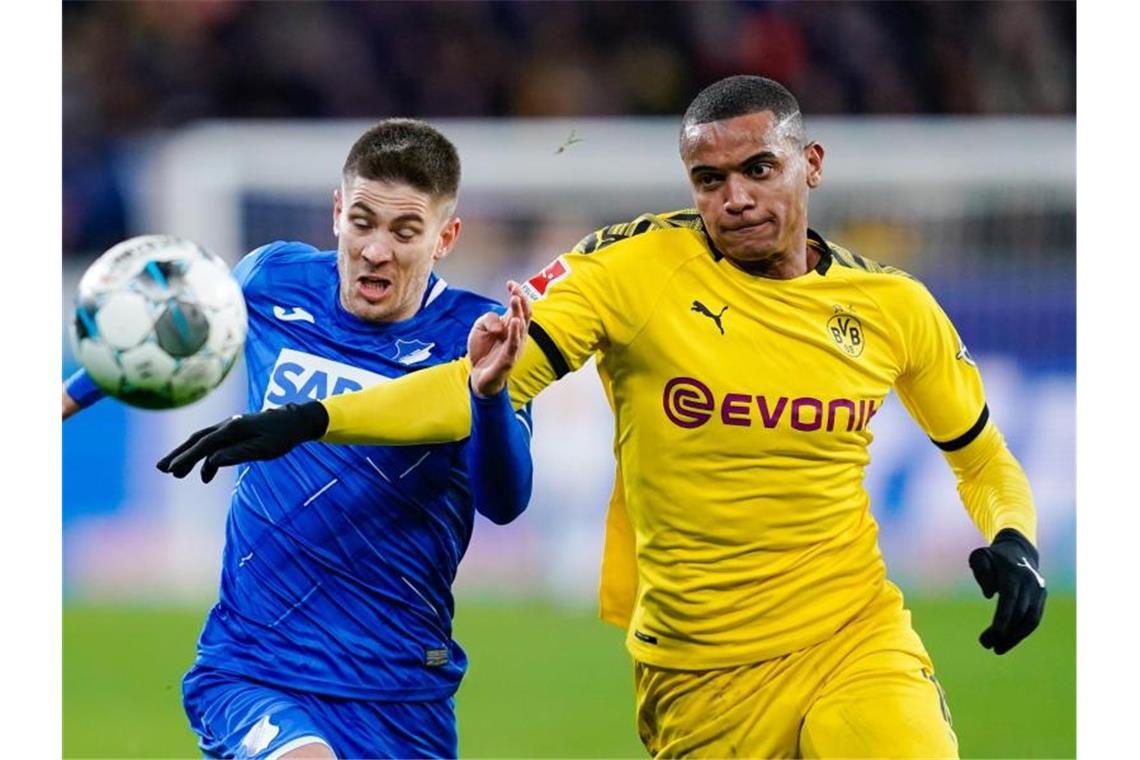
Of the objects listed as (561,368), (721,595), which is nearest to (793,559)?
(721,595)

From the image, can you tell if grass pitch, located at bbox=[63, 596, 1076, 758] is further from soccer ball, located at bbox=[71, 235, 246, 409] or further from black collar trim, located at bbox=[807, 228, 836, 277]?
soccer ball, located at bbox=[71, 235, 246, 409]

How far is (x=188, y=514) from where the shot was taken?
11.1 m

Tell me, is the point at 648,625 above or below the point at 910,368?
below

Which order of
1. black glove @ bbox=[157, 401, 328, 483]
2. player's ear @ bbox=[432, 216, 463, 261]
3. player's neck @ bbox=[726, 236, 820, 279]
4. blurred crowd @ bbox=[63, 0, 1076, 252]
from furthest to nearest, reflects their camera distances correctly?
blurred crowd @ bbox=[63, 0, 1076, 252] → player's ear @ bbox=[432, 216, 463, 261] → player's neck @ bbox=[726, 236, 820, 279] → black glove @ bbox=[157, 401, 328, 483]

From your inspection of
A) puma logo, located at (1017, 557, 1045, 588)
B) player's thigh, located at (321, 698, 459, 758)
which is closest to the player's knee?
player's thigh, located at (321, 698, 459, 758)

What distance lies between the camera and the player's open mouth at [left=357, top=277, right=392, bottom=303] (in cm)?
475

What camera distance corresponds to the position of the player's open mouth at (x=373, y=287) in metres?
4.75

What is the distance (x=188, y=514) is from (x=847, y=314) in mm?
7176

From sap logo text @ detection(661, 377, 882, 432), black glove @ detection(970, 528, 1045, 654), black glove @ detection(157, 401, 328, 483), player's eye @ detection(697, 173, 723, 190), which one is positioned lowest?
black glove @ detection(970, 528, 1045, 654)

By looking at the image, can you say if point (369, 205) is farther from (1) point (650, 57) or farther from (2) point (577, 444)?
(1) point (650, 57)

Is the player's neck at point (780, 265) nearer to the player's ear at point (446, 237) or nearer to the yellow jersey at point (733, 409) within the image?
the yellow jersey at point (733, 409)

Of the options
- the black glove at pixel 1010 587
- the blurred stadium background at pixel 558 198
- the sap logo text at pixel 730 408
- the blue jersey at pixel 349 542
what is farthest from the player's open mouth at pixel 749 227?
the blurred stadium background at pixel 558 198

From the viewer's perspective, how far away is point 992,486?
16.2ft

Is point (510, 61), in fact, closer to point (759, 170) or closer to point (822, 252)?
point (822, 252)
